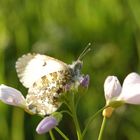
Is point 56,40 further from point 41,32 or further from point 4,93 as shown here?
point 4,93

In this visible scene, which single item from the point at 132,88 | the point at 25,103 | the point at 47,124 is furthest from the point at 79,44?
the point at 47,124

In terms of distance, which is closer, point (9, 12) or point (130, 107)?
point (130, 107)

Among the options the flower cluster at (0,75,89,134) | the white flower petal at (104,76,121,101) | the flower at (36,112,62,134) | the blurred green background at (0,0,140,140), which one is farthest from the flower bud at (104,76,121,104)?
→ the blurred green background at (0,0,140,140)

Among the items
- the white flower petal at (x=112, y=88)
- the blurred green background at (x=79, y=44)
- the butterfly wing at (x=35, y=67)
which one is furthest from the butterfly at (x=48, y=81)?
the blurred green background at (x=79, y=44)

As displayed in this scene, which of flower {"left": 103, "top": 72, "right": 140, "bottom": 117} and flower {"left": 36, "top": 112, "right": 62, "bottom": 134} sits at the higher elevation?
flower {"left": 103, "top": 72, "right": 140, "bottom": 117}

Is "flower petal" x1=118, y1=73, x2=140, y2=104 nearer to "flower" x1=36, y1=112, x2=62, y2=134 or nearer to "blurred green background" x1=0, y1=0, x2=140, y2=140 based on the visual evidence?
"flower" x1=36, y1=112, x2=62, y2=134

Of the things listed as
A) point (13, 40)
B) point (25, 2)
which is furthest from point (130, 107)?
point (25, 2)

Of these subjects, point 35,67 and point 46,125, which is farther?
point 35,67

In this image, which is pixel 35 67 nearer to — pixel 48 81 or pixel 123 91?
pixel 48 81
